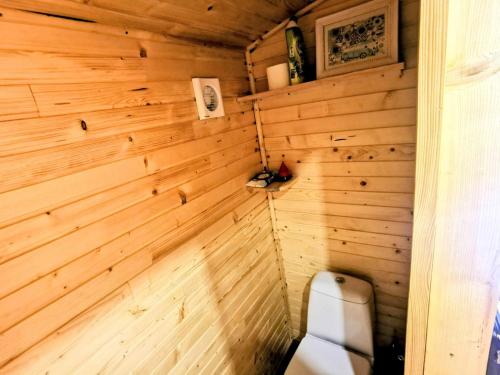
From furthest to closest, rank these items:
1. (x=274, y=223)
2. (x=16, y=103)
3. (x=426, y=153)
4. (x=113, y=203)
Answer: (x=274, y=223)
(x=113, y=203)
(x=16, y=103)
(x=426, y=153)

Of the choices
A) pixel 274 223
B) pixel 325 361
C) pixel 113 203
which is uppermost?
pixel 113 203

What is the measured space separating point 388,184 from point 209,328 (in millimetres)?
1255

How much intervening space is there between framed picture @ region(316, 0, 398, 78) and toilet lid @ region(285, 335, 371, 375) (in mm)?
1627

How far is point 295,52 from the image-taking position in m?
1.34

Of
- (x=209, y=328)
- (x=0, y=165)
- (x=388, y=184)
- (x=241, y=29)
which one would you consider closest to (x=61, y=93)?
(x=0, y=165)

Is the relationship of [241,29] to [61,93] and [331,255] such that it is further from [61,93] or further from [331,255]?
[331,255]

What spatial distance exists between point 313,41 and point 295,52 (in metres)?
0.16

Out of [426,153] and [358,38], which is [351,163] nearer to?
[358,38]

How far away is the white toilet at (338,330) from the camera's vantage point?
4.83 ft

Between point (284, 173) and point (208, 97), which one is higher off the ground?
point (208, 97)

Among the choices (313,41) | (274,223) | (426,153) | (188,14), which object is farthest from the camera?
(274,223)

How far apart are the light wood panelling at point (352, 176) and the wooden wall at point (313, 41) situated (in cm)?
9

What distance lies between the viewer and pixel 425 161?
0.48 m

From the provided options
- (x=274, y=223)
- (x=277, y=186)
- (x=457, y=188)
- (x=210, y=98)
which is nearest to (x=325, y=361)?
(x=274, y=223)
